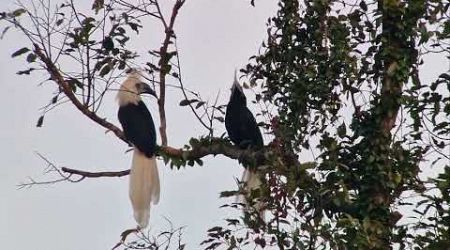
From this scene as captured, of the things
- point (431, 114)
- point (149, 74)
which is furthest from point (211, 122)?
point (431, 114)

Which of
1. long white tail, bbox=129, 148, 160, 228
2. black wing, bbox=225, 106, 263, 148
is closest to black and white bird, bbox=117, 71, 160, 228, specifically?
long white tail, bbox=129, 148, 160, 228

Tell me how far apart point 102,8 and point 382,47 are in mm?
1350

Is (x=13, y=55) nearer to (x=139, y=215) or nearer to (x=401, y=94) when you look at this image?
(x=139, y=215)

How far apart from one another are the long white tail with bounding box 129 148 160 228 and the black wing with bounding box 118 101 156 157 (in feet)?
0.23

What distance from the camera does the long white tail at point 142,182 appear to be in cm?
527

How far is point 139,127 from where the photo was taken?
5312 mm

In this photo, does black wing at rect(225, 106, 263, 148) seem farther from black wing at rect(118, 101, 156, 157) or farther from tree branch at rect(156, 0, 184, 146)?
tree branch at rect(156, 0, 184, 146)

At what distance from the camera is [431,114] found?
13.2 ft

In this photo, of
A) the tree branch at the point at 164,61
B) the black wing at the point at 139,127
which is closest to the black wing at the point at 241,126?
the black wing at the point at 139,127

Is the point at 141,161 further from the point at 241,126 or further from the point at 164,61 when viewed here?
the point at 164,61

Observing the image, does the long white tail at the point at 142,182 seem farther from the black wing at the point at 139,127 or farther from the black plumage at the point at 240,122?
the black plumage at the point at 240,122

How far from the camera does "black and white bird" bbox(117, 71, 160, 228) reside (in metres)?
5.22

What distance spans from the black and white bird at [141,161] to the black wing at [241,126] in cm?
47

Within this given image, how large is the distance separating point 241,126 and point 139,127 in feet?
2.09
